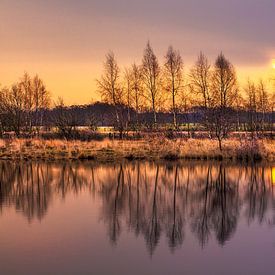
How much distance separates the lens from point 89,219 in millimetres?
13680

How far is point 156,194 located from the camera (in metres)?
18.0

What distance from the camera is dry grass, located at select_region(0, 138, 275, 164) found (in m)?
29.8

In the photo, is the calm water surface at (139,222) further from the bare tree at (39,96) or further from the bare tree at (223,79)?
the bare tree at (39,96)

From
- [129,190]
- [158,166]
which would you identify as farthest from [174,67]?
[129,190]

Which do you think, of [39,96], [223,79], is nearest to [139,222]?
[223,79]

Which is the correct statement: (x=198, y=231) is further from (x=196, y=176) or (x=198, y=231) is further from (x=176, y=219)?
(x=196, y=176)

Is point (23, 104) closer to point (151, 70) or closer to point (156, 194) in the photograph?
point (151, 70)

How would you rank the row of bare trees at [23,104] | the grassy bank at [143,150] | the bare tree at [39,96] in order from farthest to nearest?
the bare tree at [39,96] → the row of bare trees at [23,104] → the grassy bank at [143,150]

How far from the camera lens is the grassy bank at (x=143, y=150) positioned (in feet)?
97.6

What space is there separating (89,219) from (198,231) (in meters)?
3.29

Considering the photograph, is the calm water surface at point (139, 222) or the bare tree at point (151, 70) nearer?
the calm water surface at point (139, 222)

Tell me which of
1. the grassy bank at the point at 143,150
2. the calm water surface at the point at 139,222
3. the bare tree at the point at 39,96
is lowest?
the calm water surface at the point at 139,222

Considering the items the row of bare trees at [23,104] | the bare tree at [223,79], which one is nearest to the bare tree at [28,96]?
the row of bare trees at [23,104]

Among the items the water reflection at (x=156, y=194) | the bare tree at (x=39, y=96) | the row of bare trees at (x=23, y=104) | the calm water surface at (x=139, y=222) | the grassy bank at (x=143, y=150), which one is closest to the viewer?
the calm water surface at (x=139, y=222)
